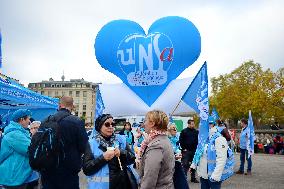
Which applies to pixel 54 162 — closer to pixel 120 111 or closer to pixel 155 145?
pixel 155 145

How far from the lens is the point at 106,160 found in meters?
3.87

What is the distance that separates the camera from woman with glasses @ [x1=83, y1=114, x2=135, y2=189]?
3.88 metres

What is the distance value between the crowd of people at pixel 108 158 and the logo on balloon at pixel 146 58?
5.02ft

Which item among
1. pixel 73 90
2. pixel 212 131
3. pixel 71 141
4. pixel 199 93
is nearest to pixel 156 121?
pixel 71 141

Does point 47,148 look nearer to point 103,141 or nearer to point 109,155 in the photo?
point 103,141

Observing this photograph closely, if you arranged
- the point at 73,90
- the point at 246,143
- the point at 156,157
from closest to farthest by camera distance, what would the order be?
the point at 156,157 → the point at 246,143 → the point at 73,90

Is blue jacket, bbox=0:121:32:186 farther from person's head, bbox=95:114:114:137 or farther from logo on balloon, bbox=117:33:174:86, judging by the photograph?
logo on balloon, bbox=117:33:174:86

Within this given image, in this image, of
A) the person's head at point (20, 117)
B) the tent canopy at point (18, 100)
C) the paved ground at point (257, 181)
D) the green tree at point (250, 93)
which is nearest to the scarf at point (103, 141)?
the person's head at point (20, 117)

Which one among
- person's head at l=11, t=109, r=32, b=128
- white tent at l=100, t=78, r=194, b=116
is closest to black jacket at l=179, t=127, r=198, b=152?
white tent at l=100, t=78, r=194, b=116

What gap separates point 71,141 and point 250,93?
1955 inches

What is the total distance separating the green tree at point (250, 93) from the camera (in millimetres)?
45125

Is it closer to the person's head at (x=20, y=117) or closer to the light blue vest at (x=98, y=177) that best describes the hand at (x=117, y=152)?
the light blue vest at (x=98, y=177)

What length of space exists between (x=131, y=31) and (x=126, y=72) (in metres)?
0.83

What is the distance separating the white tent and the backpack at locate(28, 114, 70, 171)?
2.89 metres
